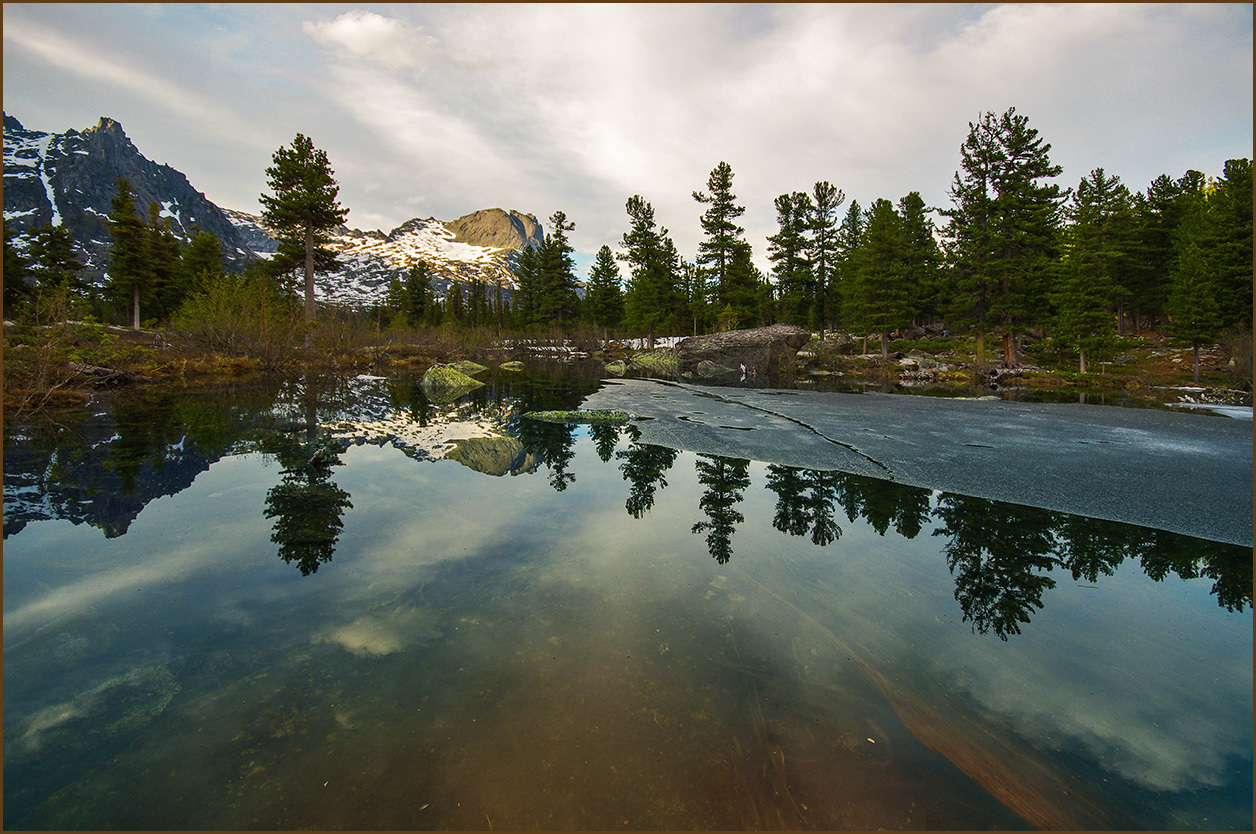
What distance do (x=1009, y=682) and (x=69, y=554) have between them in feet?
23.6

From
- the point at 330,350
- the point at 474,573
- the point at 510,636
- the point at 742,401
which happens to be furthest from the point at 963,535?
the point at 330,350

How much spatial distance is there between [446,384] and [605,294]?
1700 inches

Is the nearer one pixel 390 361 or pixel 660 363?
pixel 390 361

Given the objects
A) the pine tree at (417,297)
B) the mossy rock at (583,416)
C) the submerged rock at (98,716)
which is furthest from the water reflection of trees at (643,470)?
the pine tree at (417,297)

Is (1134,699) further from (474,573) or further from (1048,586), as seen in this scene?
(474,573)

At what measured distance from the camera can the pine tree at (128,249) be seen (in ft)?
114

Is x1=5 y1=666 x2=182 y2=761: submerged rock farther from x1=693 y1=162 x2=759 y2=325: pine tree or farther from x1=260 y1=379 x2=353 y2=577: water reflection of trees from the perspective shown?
x1=693 y1=162 x2=759 y2=325: pine tree

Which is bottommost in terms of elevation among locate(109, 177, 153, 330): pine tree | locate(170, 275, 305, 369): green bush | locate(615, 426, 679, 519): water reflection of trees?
locate(615, 426, 679, 519): water reflection of trees

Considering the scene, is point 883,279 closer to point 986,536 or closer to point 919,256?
point 919,256

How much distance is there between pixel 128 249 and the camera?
1378 inches

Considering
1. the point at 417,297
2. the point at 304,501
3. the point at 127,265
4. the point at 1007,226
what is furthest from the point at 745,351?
the point at 127,265

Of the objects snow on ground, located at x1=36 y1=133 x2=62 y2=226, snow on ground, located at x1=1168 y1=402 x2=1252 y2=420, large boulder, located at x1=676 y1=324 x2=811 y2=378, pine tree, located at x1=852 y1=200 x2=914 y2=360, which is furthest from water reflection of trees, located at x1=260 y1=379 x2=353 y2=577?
snow on ground, located at x1=36 y1=133 x2=62 y2=226

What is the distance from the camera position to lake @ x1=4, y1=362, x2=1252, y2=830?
1200mm

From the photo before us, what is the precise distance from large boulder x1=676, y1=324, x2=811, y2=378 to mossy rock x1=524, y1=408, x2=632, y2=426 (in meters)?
19.1
